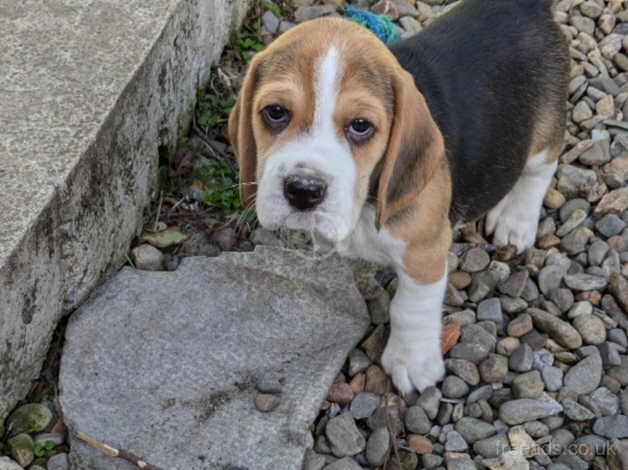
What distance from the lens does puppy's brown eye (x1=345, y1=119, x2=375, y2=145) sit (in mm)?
3311

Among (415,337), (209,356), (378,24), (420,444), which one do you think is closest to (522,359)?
Answer: (415,337)

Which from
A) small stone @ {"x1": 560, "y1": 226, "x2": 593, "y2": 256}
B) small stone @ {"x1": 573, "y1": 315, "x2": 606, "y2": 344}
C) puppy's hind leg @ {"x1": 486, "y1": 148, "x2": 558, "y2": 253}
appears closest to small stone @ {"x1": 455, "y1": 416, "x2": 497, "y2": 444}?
small stone @ {"x1": 573, "y1": 315, "x2": 606, "y2": 344}

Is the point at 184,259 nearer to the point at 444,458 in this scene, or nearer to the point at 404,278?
the point at 404,278

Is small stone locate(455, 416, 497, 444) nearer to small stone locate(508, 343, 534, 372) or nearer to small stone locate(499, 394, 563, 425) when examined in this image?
small stone locate(499, 394, 563, 425)

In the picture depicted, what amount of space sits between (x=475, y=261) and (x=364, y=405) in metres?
1.10

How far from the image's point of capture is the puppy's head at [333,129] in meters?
3.21

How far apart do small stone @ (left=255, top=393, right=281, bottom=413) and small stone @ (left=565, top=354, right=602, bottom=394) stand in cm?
138

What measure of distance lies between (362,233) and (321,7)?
2.79m

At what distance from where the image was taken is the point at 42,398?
4051 mm

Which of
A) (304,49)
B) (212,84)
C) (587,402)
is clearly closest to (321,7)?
(212,84)

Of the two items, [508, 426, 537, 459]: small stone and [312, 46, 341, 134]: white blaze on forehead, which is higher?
[312, 46, 341, 134]: white blaze on forehead

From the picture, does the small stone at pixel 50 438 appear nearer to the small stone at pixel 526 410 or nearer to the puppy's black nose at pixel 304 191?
the puppy's black nose at pixel 304 191

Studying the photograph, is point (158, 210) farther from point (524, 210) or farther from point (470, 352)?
point (524, 210)

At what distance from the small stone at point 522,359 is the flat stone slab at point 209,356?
0.73m
